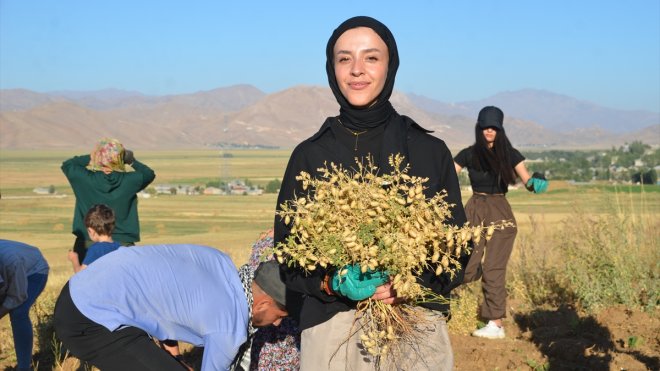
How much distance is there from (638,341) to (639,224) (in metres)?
2.75

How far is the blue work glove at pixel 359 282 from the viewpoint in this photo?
304 centimetres

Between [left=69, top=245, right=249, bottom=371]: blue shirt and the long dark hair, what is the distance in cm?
428

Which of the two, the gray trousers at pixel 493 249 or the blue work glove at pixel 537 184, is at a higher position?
the blue work glove at pixel 537 184

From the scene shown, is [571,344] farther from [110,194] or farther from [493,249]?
[110,194]

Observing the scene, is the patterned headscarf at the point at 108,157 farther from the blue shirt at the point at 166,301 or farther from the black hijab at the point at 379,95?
the black hijab at the point at 379,95

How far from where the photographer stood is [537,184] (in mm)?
7734

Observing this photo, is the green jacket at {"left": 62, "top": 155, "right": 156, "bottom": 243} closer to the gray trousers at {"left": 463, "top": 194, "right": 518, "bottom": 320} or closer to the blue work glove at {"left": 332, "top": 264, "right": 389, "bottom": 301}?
the gray trousers at {"left": 463, "top": 194, "right": 518, "bottom": 320}

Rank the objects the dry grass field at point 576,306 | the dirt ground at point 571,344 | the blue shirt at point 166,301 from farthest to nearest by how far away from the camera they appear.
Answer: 1. the dry grass field at point 576,306
2. the dirt ground at point 571,344
3. the blue shirt at point 166,301

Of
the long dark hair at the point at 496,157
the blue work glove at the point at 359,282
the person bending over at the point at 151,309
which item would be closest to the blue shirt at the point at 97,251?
the person bending over at the point at 151,309

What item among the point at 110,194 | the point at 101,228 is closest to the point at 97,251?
the point at 101,228

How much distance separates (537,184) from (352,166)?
4.72m

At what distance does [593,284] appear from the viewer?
342 inches

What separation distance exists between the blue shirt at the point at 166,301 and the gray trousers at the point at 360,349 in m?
0.85

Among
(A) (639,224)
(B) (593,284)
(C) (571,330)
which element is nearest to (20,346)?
(C) (571,330)
